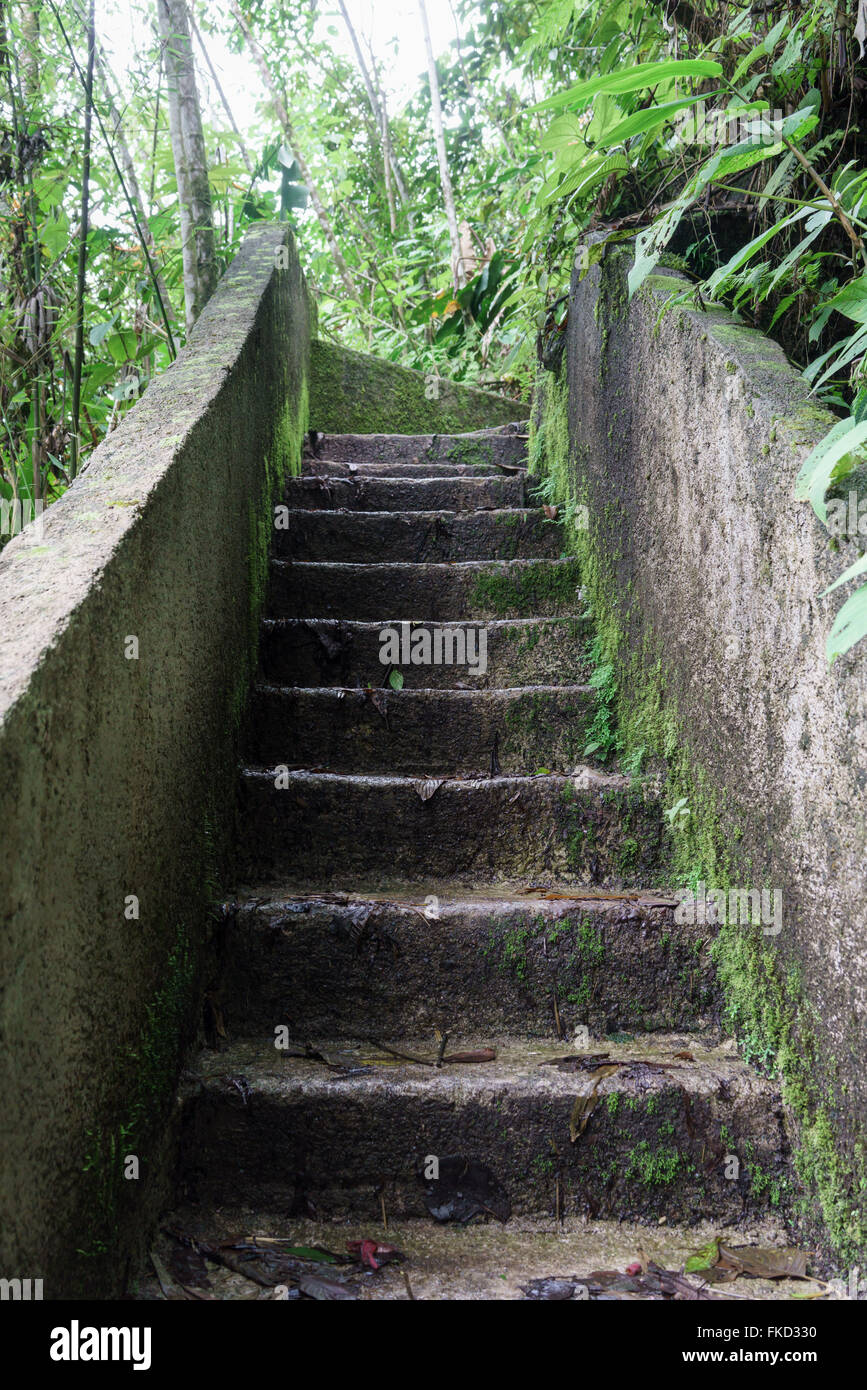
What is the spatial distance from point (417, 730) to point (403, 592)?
0.66m

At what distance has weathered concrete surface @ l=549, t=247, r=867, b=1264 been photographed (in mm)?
1501

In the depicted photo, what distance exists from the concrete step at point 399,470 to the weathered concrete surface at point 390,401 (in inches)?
51.4

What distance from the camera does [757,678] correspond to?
1.84 meters

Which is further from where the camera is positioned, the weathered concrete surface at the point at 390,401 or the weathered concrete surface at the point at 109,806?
the weathered concrete surface at the point at 390,401

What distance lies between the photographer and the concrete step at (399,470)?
4012 millimetres

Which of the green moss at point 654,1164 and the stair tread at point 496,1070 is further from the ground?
the stair tread at point 496,1070

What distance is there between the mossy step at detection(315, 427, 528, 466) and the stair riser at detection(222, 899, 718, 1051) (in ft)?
9.29

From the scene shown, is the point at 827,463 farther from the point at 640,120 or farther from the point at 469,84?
the point at 469,84

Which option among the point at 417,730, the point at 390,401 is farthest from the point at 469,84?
the point at 417,730

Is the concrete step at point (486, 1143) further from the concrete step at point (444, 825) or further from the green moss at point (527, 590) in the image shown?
the green moss at point (527, 590)

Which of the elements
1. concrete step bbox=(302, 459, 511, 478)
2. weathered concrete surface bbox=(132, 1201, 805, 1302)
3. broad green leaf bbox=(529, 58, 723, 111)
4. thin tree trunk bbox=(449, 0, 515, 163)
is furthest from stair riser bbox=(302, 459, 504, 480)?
thin tree trunk bbox=(449, 0, 515, 163)

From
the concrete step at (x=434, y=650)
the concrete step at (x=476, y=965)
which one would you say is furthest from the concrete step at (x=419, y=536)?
the concrete step at (x=476, y=965)

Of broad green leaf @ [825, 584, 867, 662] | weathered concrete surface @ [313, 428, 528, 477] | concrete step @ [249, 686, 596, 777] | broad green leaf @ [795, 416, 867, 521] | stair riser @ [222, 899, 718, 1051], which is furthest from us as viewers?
weathered concrete surface @ [313, 428, 528, 477]

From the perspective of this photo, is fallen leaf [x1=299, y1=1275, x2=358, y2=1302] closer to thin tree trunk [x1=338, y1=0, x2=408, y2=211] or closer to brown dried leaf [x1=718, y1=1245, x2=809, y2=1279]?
brown dried leaf [x1=718, y1=1245, x2=809, y2=1279]
